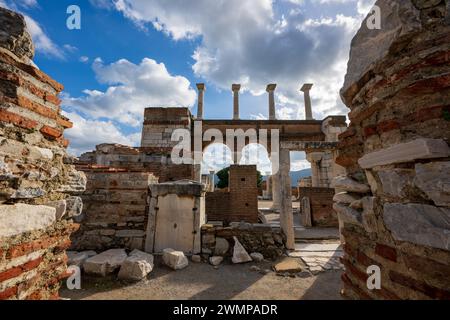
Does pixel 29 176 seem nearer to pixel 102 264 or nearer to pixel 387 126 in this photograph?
pixel 387 126

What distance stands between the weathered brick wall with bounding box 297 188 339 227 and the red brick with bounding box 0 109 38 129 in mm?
9195

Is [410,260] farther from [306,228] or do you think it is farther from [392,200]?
[306,228]

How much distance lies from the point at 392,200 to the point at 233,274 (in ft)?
12.0

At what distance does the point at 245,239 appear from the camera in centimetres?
520

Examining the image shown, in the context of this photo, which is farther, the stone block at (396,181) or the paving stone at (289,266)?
the paving stone at (289,266)

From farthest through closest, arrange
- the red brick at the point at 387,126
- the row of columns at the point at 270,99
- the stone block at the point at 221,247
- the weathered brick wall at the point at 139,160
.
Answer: the row of columns at the point at 270,99
the weathered brick wall at the point at 139,160
the stone block at the point at 221,247
the red brick at the point at 387,126

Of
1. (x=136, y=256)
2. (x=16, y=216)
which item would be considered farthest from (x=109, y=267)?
(x=16, y=216)

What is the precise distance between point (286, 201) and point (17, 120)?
581 centimetres

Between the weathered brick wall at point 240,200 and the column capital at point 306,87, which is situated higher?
the column capital at point 306,87

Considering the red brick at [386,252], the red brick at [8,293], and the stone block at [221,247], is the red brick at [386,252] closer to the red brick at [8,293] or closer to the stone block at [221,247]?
the red brick at [8,293]

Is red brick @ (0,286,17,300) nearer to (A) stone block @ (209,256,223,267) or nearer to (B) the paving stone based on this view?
(A) stone block @ (209,256,223,267)

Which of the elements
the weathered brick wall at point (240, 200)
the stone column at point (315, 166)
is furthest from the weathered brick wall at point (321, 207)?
the stone column at point (315, 166)

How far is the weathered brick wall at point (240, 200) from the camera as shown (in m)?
7.70

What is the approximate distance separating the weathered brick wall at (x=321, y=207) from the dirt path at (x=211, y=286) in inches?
188
